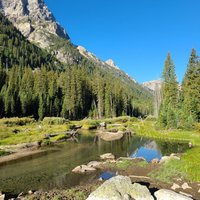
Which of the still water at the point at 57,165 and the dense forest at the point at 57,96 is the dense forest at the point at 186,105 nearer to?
the still water at the point at 57,165

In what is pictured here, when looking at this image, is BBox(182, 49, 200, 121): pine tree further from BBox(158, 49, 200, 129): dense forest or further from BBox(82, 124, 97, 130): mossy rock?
BBox(82, 124, 97, 130): mossy rock

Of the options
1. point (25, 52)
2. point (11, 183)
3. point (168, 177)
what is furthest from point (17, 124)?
point (25, 52)

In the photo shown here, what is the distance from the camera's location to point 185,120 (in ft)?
183

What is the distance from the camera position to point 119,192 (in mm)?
14531

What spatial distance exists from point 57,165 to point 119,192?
16.7 metres

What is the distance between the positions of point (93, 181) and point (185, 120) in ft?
129

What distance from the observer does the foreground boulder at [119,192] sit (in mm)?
13914

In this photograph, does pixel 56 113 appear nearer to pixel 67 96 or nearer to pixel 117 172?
pixel 67 96

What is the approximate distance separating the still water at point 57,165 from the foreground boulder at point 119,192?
811cm

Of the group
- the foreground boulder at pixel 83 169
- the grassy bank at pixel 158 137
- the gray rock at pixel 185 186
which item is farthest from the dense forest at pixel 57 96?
the gray rock at pixel 185 186

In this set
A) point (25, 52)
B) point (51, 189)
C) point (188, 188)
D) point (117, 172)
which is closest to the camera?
point (188, 188)

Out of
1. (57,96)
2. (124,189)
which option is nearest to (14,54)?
(57,96)

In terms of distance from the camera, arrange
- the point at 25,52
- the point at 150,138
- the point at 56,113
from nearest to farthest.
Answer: the point at 150,138 < the point at 56,113 < the point at 25,52

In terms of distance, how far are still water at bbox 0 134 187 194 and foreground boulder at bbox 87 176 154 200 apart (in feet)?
26.6
